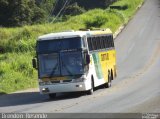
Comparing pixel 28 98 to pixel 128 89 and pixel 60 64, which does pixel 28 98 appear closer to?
pixel 60 64

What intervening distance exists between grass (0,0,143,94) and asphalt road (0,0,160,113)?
225 centimetres

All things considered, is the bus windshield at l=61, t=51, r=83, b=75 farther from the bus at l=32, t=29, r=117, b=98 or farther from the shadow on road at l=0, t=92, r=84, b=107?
the shadow on road at l=0, t=92, r=84, b=107

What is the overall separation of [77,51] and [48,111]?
7.01 meters

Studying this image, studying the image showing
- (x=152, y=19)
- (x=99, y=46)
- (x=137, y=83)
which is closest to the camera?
(x=99, y=46)

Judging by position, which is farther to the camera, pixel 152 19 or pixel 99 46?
pixel 152 19

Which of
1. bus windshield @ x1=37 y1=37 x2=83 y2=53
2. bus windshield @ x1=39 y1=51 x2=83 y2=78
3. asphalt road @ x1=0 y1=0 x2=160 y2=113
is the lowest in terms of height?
asphalt road @ x1=0 y1=0 x2=160 y2=113

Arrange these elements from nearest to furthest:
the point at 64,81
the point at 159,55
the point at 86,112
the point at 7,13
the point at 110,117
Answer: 1. the point at 110,117
2. the point at 86,112
3. the point at 64,81
4. the point at 159,55
5. the point at 7,13

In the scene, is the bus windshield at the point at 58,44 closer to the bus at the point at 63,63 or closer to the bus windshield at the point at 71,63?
the bus at the point at 63,63

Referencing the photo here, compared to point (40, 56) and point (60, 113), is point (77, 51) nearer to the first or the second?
point (40, 56)

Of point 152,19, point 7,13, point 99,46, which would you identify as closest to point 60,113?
point 99,46

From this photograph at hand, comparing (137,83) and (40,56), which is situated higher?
(40,56)

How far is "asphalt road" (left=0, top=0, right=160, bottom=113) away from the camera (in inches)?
856

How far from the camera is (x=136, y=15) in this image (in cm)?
7981

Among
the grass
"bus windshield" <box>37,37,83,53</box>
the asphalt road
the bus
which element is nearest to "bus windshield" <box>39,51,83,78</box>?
the bus
